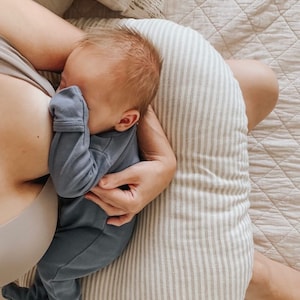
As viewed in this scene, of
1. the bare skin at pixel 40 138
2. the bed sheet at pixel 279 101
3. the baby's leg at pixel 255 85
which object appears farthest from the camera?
the bed sheet at pixel 279 101

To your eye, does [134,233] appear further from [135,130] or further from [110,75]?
[110,75]

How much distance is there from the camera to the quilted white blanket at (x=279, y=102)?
1.38m

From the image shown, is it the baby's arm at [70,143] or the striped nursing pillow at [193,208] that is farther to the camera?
→ the striped nursing pillow at [193,208]

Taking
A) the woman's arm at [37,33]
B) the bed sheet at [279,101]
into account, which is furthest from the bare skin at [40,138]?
the bed sheet at [279,101]

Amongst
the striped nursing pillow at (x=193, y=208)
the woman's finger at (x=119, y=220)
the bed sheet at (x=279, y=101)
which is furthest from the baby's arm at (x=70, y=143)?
the bed sheet at (x=279, y=101)

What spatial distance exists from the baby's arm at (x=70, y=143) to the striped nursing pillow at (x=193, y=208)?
245mm

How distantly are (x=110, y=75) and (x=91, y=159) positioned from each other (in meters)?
0.14

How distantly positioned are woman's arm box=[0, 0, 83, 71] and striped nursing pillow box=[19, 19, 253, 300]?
0.20 meters

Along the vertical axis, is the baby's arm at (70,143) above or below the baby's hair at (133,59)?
below

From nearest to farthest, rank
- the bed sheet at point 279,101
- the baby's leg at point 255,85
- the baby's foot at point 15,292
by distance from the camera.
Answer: the baby's foot at point 15,292 → the baby's leg at point 255,85 → the bed sheet at point 279,101

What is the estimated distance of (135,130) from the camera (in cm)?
101

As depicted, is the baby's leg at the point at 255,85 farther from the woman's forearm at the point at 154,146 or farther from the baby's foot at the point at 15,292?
the baby's foot at the point at 15,292

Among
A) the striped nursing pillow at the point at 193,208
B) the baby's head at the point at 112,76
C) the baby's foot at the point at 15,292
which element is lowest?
the baby's foot at the point at 15,292

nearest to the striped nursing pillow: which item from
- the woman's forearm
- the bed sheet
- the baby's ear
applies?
the woman's forearm
